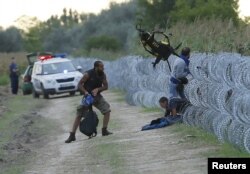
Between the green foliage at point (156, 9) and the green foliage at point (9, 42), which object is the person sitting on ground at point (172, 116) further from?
the green foliage at point (9, 42)

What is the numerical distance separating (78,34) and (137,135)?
306 feet

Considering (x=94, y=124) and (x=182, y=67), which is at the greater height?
(x=182, y=67)

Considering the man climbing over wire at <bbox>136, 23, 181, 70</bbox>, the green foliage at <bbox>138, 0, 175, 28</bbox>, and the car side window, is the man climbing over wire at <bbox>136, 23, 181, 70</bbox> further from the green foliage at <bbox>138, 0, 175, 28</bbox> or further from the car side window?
the green foliage at <bbox>138, 0, 175, 28</bbox>

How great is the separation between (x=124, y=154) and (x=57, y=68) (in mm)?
22993

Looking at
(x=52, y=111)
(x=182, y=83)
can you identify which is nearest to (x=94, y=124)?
(x=182, y=83)

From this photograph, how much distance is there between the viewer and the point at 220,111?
14.8 metres

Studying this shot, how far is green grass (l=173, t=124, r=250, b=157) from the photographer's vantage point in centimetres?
1314

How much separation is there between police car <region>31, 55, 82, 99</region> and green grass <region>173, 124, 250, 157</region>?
18.6 meters

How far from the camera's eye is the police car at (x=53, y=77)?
119 ft

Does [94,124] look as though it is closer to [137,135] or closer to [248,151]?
[137,135]

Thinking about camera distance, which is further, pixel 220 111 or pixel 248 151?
pixel 220 111

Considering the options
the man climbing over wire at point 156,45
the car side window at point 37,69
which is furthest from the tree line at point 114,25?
the man climbing over wire at point 156,45

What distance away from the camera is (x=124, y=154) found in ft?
48.4

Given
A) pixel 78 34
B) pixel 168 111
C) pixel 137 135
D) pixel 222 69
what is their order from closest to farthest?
1. pixel 222 69
2. pixel 137 135
3. pixel 168 111
4. pixel 78 34
